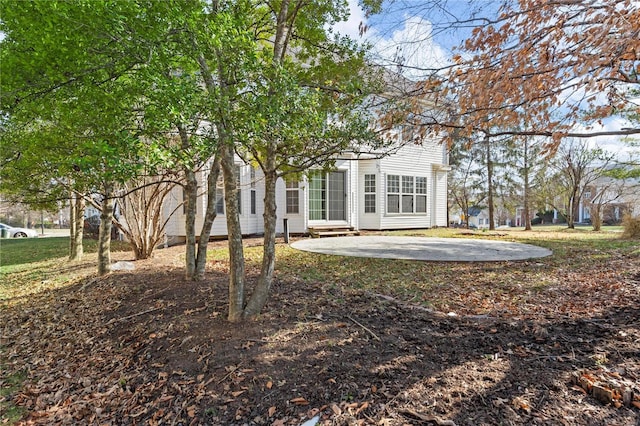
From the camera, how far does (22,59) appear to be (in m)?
3.02

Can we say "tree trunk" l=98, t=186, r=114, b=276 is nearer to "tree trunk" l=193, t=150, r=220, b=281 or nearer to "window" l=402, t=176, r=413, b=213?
"tree trunk" l=193, t=150, r=220, b=281

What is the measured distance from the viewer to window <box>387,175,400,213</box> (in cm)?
1526

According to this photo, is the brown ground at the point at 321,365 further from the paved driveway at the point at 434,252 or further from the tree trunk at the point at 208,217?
the paved driveway at the point at 434,252

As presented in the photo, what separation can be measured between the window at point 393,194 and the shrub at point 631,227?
27.3 feet

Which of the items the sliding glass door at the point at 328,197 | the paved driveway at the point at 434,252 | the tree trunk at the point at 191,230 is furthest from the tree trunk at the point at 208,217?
the sliding glass door at the point at 328,197

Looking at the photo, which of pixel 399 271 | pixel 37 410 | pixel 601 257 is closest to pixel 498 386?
pixel 37 410

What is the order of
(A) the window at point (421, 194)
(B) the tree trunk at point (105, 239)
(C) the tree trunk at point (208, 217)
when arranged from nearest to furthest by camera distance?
(C) the tree trunk at point (208, 217) < (B) the tree trunk at point (105, 239) < (A) the window at point (421, 194)

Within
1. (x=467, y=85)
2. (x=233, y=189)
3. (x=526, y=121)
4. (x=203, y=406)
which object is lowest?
(x=203, y=406)

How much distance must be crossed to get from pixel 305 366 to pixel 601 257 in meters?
8.33

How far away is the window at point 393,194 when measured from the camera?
15.3 metres

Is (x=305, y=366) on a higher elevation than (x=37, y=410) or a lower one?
higher

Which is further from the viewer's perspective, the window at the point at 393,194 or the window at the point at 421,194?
the window at the point at 421,194

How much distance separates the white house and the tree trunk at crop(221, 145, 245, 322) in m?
7.74

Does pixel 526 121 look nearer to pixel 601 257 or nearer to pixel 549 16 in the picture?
pixel 549 16
